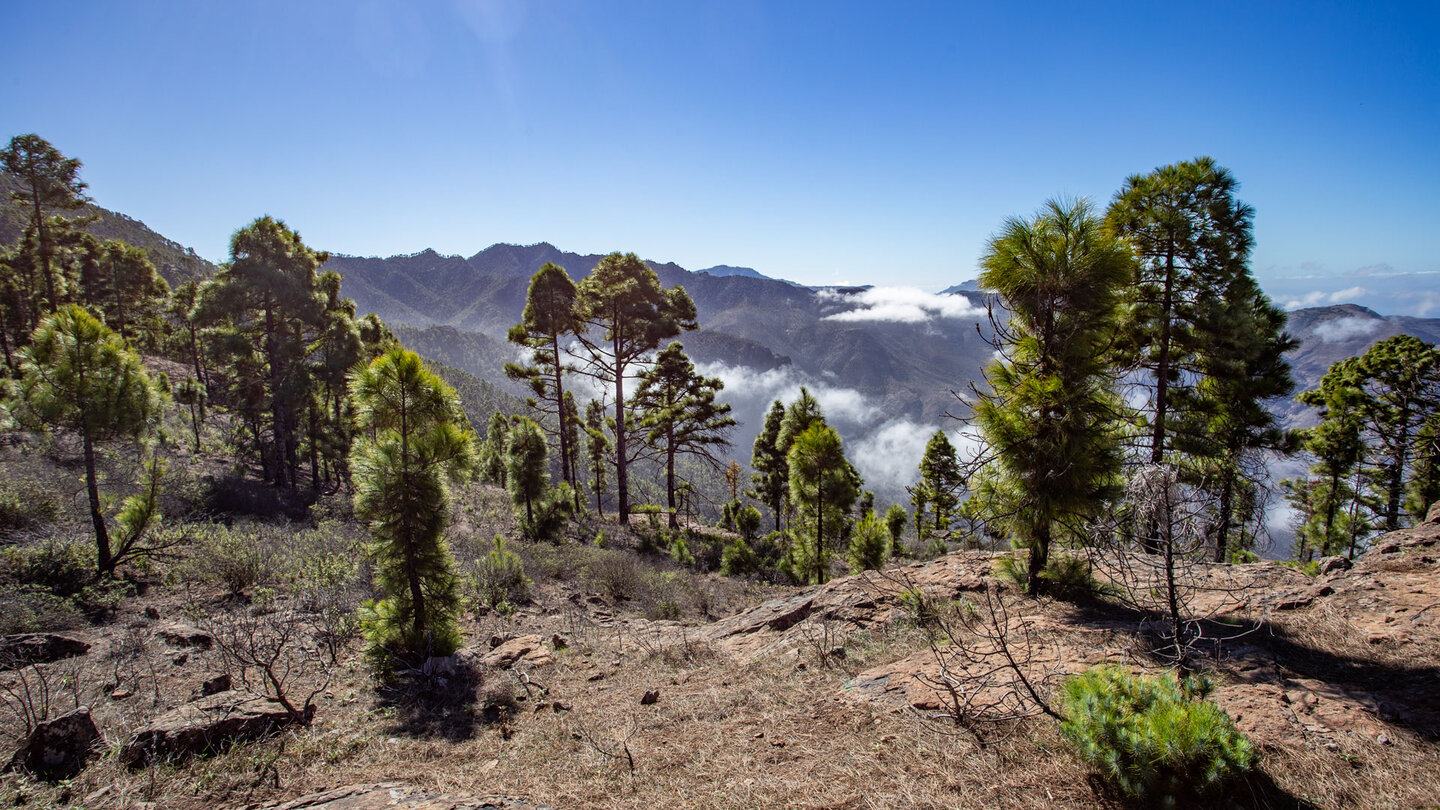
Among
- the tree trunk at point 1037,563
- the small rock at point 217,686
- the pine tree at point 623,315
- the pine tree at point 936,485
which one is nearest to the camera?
the small rock at point 217,686

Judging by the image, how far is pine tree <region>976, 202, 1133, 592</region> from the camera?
22.3 ft

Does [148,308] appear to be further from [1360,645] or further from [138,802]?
[1360,645]

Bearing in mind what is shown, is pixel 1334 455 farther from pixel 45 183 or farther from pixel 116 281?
pixel 116 281

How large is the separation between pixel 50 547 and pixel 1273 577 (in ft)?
65.9

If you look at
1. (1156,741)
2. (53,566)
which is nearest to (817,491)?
(1156,741)

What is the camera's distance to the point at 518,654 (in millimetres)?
8008

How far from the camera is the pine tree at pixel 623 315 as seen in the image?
18141 millimetres

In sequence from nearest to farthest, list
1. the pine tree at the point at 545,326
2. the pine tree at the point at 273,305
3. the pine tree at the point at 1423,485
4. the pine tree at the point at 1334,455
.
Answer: the pine tree at the point at 1423,485
the pine tree at the point at 273,305
the pine tree at the point at 1334,455
the pine tree at the point at 545,326

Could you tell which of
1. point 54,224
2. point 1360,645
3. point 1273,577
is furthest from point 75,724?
point 54,224

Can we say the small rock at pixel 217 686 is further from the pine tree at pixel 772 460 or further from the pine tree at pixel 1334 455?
the pine tree at pixel 1334 455

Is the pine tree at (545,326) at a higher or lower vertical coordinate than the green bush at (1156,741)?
higher

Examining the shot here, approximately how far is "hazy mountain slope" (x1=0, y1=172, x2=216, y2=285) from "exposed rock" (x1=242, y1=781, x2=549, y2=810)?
98016 millimetres

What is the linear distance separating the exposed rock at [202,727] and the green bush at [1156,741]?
7096mm

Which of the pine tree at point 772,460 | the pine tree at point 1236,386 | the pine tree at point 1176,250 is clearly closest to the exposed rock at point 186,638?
the pine tree at point 1236,386
